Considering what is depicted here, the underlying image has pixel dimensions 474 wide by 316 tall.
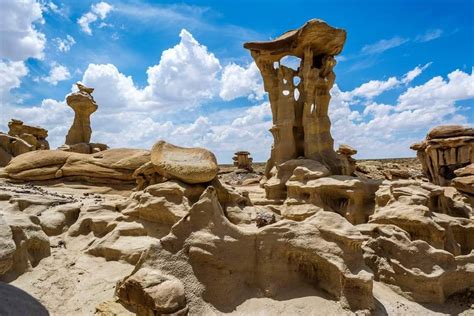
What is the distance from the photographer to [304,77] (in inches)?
574

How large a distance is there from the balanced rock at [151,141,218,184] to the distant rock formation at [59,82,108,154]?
30.2 ft

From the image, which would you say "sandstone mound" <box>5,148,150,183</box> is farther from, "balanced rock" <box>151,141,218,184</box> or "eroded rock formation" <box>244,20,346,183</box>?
"eroded rock formation" <box>244,20,346,183</box>

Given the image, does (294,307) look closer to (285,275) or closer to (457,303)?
(285,275)

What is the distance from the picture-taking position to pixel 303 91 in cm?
1509

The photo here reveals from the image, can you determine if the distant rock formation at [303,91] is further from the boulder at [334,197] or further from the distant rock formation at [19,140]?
the distant rock formation at [19,140]

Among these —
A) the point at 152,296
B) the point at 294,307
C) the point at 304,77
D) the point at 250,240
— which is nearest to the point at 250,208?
the point at 250,240

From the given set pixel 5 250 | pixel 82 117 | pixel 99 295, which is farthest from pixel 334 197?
pixel 82 117

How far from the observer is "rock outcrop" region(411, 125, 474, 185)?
17797mm

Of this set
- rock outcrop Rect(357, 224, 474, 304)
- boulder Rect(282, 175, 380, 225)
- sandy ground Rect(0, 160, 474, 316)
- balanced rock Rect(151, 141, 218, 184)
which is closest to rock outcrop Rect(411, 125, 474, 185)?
boulder Rect(282, 175, 380, 225)

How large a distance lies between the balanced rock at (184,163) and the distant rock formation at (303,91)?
587 cm

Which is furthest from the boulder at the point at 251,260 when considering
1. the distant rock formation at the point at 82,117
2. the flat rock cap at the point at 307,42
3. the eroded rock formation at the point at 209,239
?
the distant rock formation at the point at 82,117

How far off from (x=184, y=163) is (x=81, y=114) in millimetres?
11246

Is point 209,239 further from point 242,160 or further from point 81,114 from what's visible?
point 242,160

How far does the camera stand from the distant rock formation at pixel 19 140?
15612 millimetres
